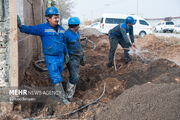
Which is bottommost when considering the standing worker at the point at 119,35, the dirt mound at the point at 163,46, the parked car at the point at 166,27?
the dirt mound at the point at 163,46

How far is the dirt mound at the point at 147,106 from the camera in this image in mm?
3037

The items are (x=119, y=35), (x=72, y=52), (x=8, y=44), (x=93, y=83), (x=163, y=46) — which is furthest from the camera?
(x=163, y=46)

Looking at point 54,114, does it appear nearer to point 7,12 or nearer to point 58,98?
point 58,98

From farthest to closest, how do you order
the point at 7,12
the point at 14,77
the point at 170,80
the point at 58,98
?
the point at 170,80, the point at 58,98, the point at 14,77, the point at 7,12

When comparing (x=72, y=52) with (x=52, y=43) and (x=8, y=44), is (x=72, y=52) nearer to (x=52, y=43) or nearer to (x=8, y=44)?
(x=52, y=43)

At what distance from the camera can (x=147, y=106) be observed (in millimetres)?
3230

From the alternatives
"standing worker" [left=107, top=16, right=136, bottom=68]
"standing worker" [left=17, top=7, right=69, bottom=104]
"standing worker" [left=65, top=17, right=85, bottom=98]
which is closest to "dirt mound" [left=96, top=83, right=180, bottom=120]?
"standing worker" [left=17, top=7, right=69, bottom=104]

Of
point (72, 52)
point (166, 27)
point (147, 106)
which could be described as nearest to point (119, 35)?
point (72, 52)

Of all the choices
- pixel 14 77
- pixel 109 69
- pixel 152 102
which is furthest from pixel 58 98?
pixel 109 69

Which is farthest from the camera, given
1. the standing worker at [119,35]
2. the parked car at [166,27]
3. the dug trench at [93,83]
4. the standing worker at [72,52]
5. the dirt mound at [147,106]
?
the parked car at [166,27]

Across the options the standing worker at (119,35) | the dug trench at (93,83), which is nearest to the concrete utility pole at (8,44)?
the dug trench at (93,83)

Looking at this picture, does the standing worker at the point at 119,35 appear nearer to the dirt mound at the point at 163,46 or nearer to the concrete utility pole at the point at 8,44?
the concrete utility pole at the point at 8,44

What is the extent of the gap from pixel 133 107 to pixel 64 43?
78.3 inches

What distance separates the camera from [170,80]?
197 inches
